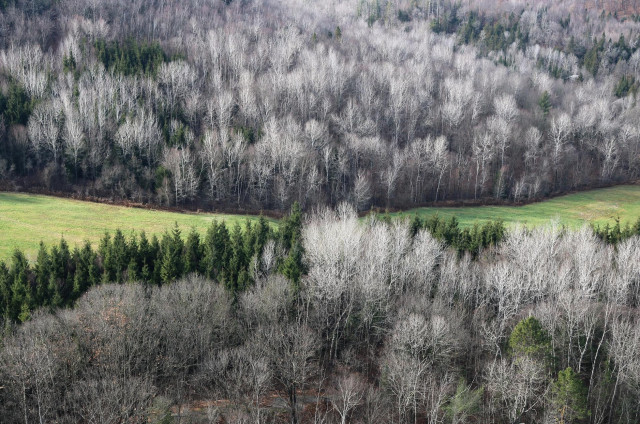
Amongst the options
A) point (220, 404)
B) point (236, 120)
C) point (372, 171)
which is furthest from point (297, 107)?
point (220, 404)

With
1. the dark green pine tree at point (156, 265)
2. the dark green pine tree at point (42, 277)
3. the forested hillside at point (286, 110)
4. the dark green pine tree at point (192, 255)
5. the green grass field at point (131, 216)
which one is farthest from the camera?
the forested hillside at point (286, 110)

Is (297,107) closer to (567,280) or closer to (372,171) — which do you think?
(372,171)

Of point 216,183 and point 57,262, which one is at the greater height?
point 216,183

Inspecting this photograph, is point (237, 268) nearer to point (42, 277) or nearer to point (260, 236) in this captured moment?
point (260, 236)

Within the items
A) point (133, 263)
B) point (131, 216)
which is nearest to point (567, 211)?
point (131, 216)

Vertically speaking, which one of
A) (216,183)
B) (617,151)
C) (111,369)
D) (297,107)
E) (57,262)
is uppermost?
(297,107)

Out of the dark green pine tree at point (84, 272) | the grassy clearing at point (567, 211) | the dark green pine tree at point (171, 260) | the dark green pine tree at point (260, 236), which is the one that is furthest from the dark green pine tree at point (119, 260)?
the grassy clearing at point (567, 211)

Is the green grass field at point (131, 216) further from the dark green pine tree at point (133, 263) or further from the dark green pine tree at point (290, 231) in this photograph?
the dark green pine tree at point (290, 231)
